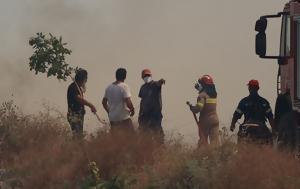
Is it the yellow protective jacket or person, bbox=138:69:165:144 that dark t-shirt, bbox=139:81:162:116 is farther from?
the yellow protective jacket

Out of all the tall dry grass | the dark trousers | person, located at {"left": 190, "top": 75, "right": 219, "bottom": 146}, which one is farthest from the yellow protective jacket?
the tall dry grass

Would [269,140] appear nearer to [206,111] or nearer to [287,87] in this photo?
[287,87]

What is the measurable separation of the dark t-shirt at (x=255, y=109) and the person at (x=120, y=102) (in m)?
1.77

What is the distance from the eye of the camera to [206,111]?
14922mm

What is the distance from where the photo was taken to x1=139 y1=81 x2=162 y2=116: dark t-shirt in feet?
43.9

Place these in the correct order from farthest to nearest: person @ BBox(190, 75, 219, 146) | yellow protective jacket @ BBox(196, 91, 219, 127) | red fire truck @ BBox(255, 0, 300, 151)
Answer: yellow protective jacket @ BBox(196, 91, 219, 127) < person @ BBox(190, 75, 219, 146) < red fire truck @ BBox(255, 0, 300, 151)

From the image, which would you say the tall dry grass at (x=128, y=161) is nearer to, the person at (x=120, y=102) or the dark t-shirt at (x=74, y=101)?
the dark t-shirt at (x=74, y=101)

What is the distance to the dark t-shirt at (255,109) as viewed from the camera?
12.1 metres

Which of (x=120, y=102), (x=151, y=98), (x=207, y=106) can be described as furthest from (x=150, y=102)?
(x=207, y=106)

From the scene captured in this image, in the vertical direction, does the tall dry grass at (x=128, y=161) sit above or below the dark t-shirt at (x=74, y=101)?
below

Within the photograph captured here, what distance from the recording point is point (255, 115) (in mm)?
12148

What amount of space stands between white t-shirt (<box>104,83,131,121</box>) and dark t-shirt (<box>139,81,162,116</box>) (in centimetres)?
65

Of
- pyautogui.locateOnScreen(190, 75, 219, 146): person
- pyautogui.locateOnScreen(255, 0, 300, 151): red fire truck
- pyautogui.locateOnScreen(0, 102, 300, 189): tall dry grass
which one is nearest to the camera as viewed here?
pyautogui.locateOnScreen(0, 102, 300, 189): tall dry grass

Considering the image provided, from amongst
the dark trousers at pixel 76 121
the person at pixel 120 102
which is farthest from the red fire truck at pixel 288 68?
the dark trousers at pixel 76 121
